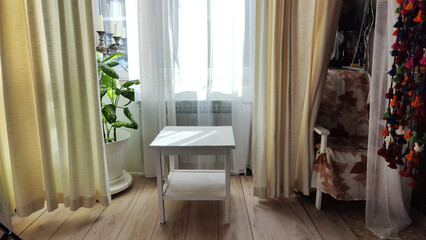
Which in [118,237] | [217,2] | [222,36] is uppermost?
[217,2]

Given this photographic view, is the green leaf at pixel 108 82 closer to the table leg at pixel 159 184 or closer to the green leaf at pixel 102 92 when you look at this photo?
the green leaf at pixel 102 92

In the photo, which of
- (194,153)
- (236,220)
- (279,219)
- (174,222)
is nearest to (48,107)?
(194,153)

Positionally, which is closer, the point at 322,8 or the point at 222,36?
the point at 322,8

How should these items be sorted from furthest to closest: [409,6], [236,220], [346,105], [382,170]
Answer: [346,105]
[236,220]
[382,170]
[409,6]

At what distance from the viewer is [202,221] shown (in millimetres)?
1776

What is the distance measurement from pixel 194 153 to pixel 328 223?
92 centimetres

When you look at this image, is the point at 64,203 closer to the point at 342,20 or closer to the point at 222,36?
the point at 222,36

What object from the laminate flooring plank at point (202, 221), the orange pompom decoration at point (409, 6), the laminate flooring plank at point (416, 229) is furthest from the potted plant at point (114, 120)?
the laminate flooring plank at point (416, 229)

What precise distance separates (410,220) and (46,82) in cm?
227

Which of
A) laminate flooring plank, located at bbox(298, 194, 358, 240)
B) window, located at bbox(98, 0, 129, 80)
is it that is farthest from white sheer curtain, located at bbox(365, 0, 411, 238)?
window, located at bbox(98, 0, 129, 80)

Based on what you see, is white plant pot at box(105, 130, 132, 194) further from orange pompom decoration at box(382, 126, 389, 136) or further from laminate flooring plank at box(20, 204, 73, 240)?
orange pompom decoration at box(382, 126, 389, 136)

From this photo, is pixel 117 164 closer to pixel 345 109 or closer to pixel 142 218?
pixel 142 218

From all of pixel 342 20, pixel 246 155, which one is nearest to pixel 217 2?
pixel 342 20

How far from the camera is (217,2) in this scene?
2.13m
